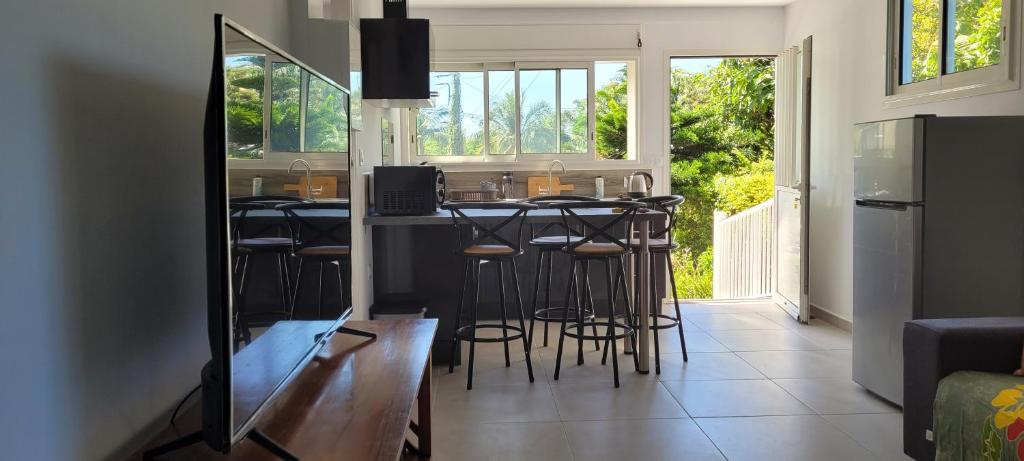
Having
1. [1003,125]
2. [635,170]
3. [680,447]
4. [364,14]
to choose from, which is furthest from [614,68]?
[680,447]

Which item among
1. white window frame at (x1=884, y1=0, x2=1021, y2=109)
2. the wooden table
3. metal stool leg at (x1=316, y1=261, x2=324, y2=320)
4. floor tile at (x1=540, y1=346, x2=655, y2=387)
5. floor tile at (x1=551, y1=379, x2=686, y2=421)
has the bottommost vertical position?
floor tile at (x1=551, y1=379, x2=686, y2=421)

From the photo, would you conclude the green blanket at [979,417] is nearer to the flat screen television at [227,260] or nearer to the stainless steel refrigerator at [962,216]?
the stainless steel refrigerator at [962,216]

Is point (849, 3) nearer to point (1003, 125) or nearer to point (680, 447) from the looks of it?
point (1003, 125)

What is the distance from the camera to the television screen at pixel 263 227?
1281mm

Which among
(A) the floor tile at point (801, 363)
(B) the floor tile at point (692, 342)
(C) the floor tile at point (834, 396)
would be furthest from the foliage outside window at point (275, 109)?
(B) the floor tile at point (692, 342)

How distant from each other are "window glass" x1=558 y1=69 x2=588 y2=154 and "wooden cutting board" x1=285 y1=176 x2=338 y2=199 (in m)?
4.81

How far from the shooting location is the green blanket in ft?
7.38

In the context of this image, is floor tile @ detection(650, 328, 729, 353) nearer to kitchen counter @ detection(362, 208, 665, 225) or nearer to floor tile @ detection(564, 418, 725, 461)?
kitchen counter @ detection(362, 208, 665, 225)

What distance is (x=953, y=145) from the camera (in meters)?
3.38

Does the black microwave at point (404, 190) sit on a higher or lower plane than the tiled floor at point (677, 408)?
higher

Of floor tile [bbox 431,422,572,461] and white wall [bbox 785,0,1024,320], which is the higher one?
white wall [bbox 785,0,1024,320]

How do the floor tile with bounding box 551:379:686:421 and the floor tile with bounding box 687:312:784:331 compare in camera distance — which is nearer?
the floor tile with bounding box 551:379:686:421

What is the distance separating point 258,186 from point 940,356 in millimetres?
2456

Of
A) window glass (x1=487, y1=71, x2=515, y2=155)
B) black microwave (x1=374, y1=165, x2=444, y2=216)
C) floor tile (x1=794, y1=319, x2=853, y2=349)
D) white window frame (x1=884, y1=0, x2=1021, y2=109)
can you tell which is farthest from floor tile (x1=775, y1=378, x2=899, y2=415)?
window glass (x1=487, y1=71, x2=515, y2=155)
